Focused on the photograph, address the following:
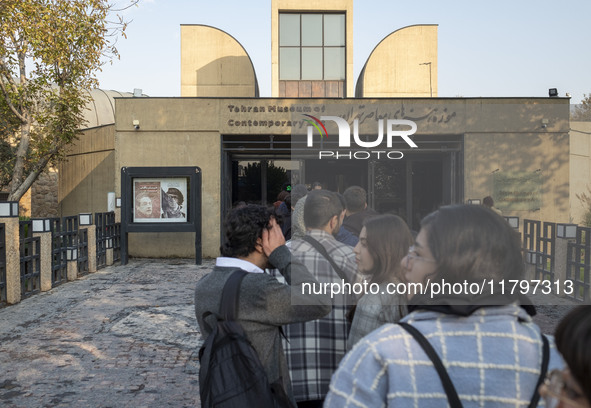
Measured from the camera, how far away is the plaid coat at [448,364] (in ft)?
4.23

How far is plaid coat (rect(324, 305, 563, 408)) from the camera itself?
1.29 m

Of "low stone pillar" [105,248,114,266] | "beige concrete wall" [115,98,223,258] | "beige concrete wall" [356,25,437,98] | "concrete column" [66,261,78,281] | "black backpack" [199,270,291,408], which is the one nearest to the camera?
"black backpack" [199,270,291,408]

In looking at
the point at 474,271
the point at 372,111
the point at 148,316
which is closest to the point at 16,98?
the point at 372,111

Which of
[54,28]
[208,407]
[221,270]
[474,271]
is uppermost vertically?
[54,28]

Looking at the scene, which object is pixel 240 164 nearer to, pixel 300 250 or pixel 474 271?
pixel 300 250

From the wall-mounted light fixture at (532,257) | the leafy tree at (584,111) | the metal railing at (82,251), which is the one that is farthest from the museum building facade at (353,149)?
the leafy tree at (584,111)

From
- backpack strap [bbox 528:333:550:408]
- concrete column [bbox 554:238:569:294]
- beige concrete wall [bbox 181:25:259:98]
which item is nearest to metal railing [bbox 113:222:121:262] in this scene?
beige concrete wall [bbox 181:25:259:98]

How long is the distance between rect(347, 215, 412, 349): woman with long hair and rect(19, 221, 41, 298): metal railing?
8.10 m

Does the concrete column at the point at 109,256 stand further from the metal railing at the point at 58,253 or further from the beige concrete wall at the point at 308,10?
the beige concrete wall at the point at 308,10

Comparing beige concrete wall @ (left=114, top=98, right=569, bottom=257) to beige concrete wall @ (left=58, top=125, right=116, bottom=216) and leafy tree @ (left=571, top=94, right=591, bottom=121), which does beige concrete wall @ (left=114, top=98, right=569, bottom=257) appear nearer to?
beige concrete wall @ (left=58, top=125, right=116, bottom=216)

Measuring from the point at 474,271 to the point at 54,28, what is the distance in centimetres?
1845

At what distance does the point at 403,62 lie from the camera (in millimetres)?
22031

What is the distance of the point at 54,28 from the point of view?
17.1 metres

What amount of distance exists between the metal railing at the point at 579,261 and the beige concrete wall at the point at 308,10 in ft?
40.4
